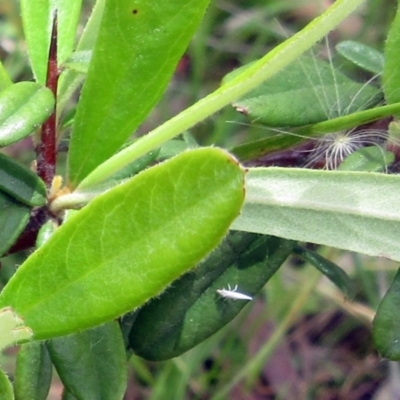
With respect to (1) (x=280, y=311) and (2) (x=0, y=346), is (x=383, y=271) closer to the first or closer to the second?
(1) (x=280, y=311)

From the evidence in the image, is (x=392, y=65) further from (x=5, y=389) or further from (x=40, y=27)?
(x=5, y=389)

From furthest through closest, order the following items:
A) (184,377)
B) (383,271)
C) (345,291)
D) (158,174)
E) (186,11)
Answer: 1. (383,271)
2. (184,377)
3. (345,291)
4. (186,11)
5. (158,174)

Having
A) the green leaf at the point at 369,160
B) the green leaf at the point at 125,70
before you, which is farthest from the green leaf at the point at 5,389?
the green leaf at the point at 369,160

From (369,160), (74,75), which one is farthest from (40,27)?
(369,160)

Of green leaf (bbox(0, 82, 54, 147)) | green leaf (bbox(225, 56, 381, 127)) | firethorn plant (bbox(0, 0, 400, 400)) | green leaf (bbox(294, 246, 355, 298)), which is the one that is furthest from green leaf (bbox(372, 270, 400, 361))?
green leaf (bbox(0, 82, 54, 147))

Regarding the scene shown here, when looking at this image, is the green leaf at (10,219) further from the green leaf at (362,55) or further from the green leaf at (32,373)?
the green leaf at (362,55)

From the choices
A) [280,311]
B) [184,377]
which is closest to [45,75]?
[184,377]

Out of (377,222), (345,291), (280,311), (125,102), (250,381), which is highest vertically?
(125,102)
